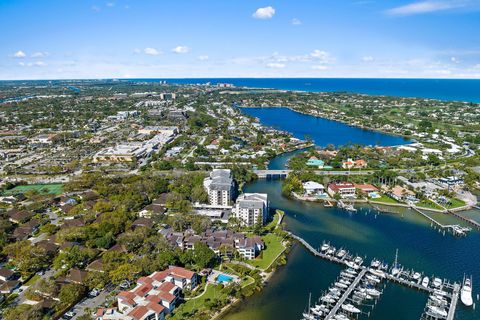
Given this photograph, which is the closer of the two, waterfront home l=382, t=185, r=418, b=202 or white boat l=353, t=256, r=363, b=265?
white boat l=353, t=256, r=363, b=265

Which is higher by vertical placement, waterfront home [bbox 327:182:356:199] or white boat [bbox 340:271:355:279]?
waterfront home [bbox 327:182:356:199]

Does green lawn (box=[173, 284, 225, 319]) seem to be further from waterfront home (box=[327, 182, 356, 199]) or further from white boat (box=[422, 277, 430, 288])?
waterfront home (box=[327, 182, 356, 199])

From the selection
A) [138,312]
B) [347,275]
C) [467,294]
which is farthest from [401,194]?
[138,312]

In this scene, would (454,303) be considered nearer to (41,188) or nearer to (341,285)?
(341,285)

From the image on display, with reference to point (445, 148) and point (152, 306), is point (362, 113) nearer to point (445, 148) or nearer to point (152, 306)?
point (445, 148)

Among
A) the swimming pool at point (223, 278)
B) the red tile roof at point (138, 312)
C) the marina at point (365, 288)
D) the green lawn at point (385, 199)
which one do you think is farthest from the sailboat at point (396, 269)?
the red tile roof at point (138, 312)

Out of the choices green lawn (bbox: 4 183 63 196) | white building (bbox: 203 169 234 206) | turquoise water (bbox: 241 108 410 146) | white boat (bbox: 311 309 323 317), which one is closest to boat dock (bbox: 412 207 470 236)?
white boat (bbox: 311 309 323 317)
